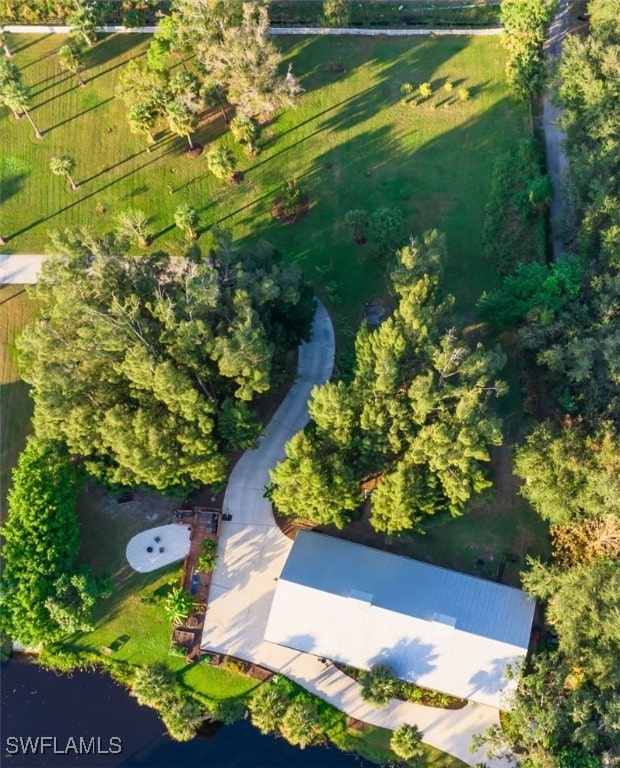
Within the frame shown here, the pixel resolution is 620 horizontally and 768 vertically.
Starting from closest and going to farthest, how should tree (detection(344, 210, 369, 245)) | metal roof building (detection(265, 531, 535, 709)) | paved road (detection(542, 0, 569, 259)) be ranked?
1. metal roof building (detection(265, 531, 535, 709))
2. tree (detection(344, 210, 369, 245))
3. paved road (detection(542, 0, 569, 259))

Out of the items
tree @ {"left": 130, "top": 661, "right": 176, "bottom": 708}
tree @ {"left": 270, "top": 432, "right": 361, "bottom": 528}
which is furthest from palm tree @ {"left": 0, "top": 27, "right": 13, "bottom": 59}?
tree @ {"left": 130, "top": 661, "right": 176, "bottom": 708}

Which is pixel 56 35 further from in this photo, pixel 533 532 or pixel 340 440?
pixel 533 532

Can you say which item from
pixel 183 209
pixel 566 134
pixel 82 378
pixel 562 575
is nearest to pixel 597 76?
pixel 566 134

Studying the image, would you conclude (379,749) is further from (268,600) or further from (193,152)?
(193,152)

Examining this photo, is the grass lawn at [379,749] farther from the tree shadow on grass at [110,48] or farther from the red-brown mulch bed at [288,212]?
the tree shadow on grass at [110,48]

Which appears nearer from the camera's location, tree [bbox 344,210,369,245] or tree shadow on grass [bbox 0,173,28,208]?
tree [bbox 344,210,369,245]

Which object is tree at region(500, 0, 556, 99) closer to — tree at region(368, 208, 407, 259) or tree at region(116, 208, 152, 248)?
tree at region(368, 208, 407, 259)
